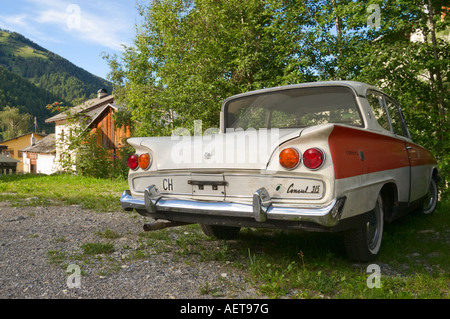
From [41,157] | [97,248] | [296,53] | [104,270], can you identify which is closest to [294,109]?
[104,270]

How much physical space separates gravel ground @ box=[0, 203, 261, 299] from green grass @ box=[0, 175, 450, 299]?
0.12 ft

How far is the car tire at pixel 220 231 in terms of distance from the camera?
4.54 meters

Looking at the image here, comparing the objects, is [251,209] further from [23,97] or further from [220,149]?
[23,97]

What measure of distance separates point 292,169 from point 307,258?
1.20 meters

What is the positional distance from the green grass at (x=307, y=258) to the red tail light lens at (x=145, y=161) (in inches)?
37.6

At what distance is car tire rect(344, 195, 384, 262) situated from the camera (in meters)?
3.35

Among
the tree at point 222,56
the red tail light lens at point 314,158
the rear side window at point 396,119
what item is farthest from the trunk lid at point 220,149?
the tree at point 222,56

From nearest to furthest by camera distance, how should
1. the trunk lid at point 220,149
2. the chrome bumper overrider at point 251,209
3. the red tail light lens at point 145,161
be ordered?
the chrome bumper overrider at point 251,209 < the trunk lid at point 220,149 < the red tail light lens at point 145,161

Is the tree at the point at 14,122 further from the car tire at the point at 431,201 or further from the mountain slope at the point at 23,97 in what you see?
the car tire at the point at 431,201

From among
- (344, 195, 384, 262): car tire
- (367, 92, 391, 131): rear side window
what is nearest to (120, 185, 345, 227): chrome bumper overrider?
(344, 195, 384, 262): car tire

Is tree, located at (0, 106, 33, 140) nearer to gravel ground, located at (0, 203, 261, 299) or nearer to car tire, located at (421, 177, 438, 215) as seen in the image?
gravel ground, located at (0, 203, 261, 299)

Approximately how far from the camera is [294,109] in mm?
4121
